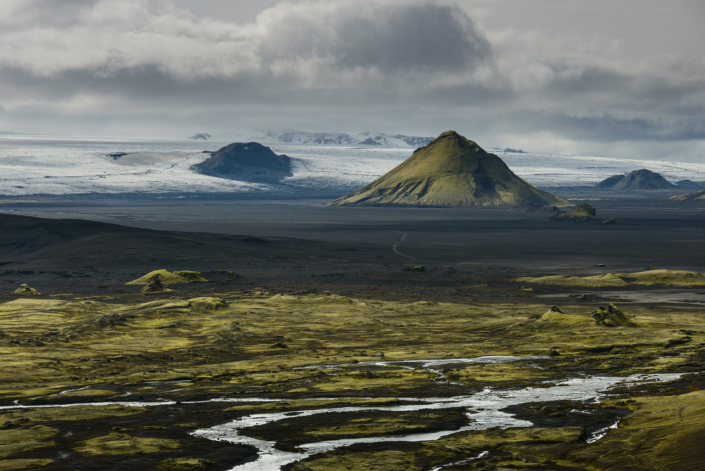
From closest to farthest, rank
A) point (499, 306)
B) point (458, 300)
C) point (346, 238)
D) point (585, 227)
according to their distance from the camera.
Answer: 1. point (499, 306)
2. point (458, 300)
3. point (346, 238)
4. point (585, 227)

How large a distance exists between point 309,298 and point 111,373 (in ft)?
92.2

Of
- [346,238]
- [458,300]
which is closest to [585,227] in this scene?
[346,238]

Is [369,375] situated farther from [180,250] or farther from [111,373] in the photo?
[180,250]

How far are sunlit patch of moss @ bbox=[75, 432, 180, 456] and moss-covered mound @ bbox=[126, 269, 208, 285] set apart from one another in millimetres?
52267

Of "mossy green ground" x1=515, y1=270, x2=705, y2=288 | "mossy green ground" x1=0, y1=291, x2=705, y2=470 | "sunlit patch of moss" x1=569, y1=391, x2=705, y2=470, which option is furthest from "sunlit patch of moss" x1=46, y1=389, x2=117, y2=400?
"mossy green ground" x1=515, y1=270, x2=705, y2=288

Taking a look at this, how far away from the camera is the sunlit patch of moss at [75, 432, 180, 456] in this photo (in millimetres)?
20188

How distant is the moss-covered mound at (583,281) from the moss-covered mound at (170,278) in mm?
33978

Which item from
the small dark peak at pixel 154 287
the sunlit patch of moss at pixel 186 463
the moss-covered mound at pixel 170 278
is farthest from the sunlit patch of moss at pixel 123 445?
the moss-covered mound at pixel 170 278

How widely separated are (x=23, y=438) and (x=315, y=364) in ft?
53.1

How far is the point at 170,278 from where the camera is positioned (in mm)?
75188

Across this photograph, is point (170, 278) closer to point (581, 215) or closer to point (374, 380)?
point (374, 380)

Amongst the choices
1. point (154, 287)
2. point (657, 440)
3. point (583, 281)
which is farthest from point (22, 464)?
point (583, 281)

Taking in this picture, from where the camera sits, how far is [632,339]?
41.0 meters

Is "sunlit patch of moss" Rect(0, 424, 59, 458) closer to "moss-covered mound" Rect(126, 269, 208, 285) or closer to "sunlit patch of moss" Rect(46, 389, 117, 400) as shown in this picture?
"sunlit patch of moss" Rect(46, 389, 117, 400)
